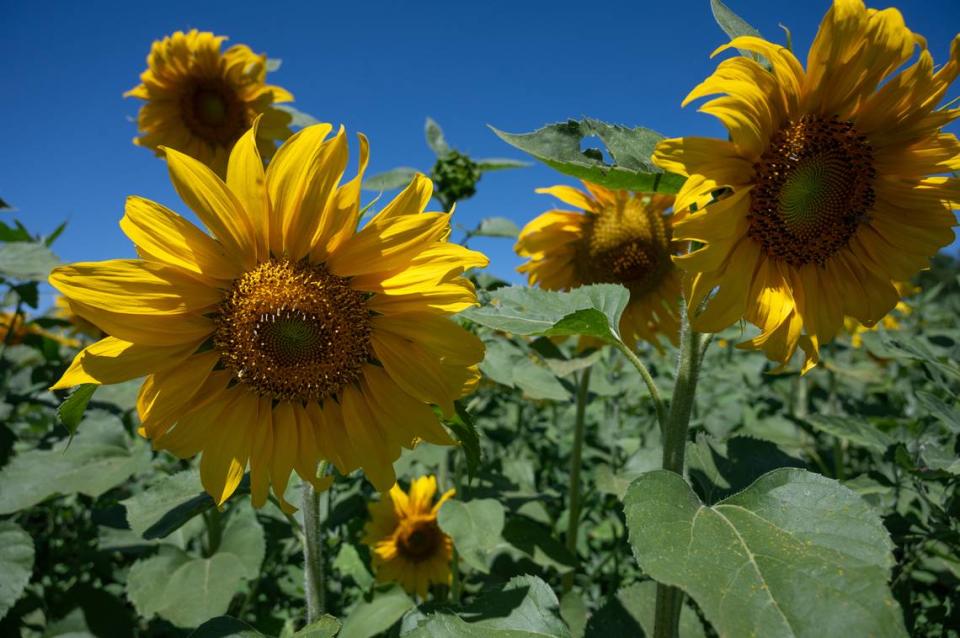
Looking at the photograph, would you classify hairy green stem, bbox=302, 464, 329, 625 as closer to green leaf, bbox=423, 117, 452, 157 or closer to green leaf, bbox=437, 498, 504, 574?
green leaf, bbox=437, 498, 504, 574

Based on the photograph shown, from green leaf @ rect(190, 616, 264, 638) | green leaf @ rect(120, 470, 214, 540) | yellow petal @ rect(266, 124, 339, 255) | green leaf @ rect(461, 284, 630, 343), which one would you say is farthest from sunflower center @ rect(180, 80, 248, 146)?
green leaf @ rect(190, 616, 264, 638)

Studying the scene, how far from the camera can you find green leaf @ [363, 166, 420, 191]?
105 inches

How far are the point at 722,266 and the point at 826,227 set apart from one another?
0.42m

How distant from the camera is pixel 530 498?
2.86 meters

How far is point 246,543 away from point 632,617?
1492mm

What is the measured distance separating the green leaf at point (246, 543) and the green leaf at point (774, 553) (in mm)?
1656

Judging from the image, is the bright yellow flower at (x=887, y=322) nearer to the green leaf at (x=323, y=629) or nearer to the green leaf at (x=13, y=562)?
the green leaf at (x=323, y=629)

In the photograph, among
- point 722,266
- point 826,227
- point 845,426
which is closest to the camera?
point 722,266

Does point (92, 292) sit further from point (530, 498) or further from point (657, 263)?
point (657, 263)

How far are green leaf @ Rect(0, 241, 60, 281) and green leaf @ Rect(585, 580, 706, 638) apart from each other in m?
2.19

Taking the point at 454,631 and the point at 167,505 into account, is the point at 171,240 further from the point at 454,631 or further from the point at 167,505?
the point at 454,631

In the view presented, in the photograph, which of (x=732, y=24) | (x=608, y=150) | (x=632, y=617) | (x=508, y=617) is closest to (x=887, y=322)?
(x=632, y=617)

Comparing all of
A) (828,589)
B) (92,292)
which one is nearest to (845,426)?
Result: (828,589)

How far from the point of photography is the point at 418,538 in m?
3.47
